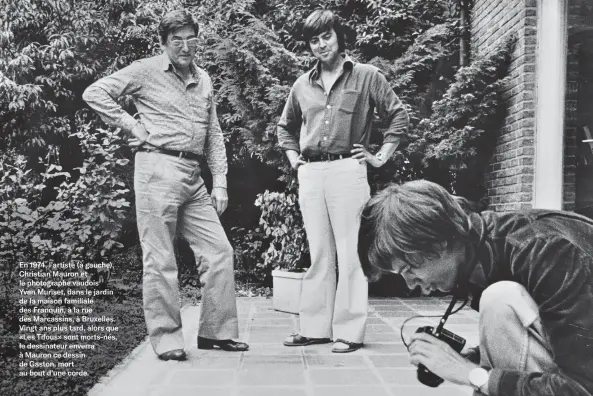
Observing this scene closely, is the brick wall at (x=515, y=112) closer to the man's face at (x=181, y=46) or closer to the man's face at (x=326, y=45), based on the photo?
the man's face at (x=326, y=45)

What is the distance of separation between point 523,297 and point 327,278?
1.84 meters

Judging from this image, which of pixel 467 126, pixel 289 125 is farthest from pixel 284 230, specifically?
pixel 467 126

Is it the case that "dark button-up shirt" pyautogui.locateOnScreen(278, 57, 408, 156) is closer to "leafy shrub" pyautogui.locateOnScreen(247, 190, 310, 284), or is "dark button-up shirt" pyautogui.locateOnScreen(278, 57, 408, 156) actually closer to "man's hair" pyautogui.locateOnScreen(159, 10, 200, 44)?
"man's hair" pyautogui.locateOnScreen(159, 10, 200, 44)

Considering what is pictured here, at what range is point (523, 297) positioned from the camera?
1.21m

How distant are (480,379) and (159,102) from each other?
193 cm

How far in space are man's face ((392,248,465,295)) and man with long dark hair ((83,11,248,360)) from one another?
5.23 ft

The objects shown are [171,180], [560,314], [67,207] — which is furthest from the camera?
[67,207]

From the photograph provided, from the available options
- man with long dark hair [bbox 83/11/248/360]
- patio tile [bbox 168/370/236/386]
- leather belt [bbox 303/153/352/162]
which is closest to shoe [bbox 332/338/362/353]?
man with long dark hair [bbox 83/11/248/360]

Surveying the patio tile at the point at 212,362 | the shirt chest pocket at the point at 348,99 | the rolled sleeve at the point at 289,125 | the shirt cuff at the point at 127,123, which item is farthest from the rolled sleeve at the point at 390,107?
the patio tile at the point at 212,362

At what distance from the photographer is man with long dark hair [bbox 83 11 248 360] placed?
2686 millimetres

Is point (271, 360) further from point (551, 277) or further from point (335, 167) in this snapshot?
point (551, 277)

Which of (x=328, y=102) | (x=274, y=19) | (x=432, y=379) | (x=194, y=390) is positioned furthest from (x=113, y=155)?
(x=432, y=379)

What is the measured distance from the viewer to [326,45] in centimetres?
292

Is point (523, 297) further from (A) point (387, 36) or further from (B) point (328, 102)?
(A) point (387, 36)
